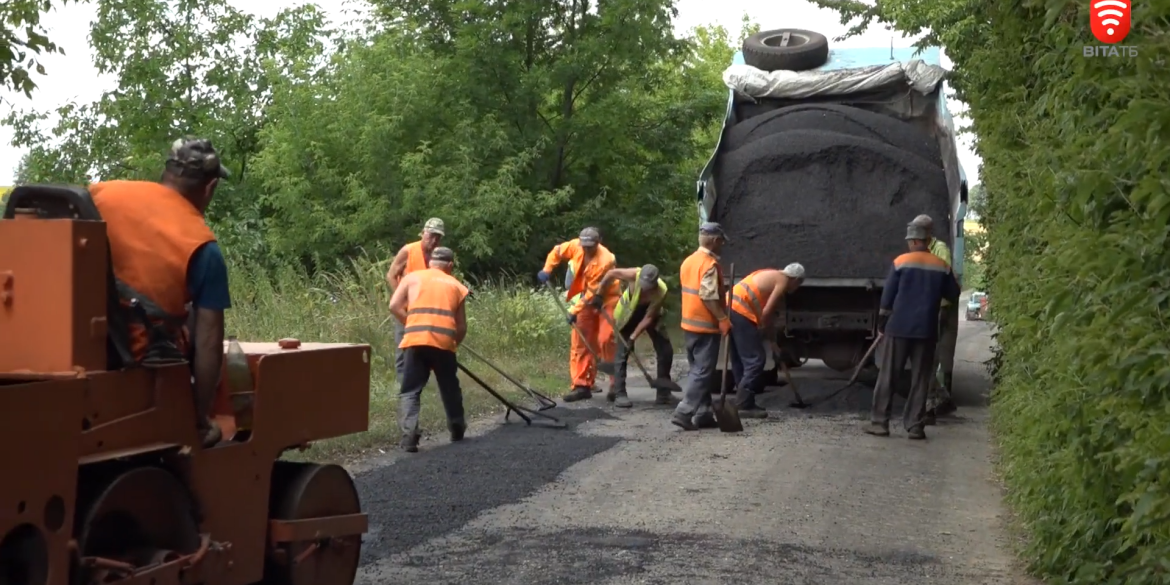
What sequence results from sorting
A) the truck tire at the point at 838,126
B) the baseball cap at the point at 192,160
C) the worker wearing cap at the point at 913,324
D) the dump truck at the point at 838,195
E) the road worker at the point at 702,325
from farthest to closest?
the truck tire at the point at 838,126
the dump truck at the point at 838,195
the road worker at the point at 702,325
the worker wearing cap at the point at 913,324
the baseball cap at the point at 192,160

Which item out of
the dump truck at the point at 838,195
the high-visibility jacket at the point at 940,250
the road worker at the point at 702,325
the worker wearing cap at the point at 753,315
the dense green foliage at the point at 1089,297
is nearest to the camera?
the dense green foliage at the point at 1089,297

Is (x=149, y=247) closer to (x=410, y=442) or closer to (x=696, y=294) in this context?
(x=410, y=442)

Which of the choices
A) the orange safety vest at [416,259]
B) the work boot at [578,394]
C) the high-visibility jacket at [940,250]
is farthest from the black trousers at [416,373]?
the high-visibility jacket at [940,250]

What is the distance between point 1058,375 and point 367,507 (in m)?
4.05

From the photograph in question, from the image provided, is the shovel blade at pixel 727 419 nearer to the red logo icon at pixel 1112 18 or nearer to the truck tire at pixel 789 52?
the truck tire at pixel 789 52

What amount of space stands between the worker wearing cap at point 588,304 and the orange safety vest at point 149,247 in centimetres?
978

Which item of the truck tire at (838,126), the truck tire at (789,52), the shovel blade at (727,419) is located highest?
the truck tire at (789,52)

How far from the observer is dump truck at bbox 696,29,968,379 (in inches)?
544

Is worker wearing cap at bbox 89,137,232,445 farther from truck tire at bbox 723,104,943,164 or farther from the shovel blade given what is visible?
truck tire at bbox 723,104,943,164

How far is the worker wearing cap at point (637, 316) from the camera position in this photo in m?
14.5

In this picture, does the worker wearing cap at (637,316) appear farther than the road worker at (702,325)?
Yes

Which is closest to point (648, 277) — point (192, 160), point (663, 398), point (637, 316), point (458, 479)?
point (637, 316)

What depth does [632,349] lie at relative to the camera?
48.5ft

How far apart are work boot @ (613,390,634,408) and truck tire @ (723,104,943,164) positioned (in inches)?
107
